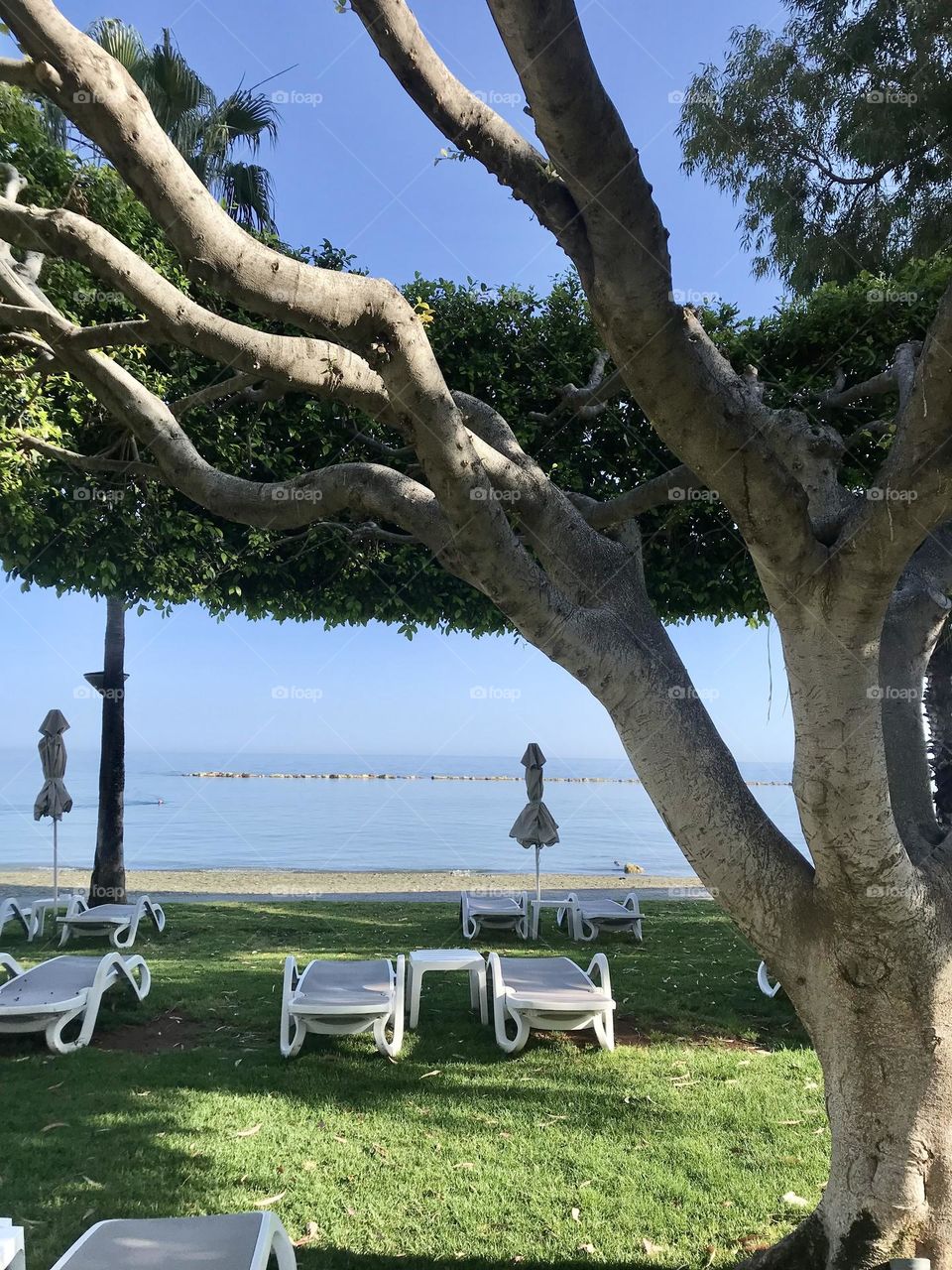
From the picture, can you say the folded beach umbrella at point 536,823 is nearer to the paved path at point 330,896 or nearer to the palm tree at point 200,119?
the paved path at point 330,896

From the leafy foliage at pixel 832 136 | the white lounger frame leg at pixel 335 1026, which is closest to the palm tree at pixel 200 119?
the leafy foliage at pixel 832 136

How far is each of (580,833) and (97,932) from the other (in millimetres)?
30208

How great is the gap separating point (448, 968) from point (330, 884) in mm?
12276

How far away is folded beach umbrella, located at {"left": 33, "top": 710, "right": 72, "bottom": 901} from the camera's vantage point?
1089cm

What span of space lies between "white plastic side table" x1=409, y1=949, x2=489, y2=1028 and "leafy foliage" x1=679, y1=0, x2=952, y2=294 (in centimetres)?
836

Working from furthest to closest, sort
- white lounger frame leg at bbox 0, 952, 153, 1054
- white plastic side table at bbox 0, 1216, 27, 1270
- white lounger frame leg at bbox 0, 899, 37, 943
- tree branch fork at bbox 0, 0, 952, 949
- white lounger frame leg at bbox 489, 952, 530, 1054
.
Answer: white lounger frame leg at bbox 0, 899, 37, 943, white lounger frame leg at bbox 489, 952, 530, 1054, white lounger frame leg at bbox 0, 952, 153, 1054, tree branch fork at bbox 0, 0, 952, 949, white plastic side table at bbox 0, 1216, 27, 1270

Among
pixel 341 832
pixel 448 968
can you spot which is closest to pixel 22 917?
pixel 448 968

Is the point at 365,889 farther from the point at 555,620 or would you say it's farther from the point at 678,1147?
the point at 555,620

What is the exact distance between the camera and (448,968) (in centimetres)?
701

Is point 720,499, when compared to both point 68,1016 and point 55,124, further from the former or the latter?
point 55,124

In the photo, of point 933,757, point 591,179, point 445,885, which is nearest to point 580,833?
point 445,885

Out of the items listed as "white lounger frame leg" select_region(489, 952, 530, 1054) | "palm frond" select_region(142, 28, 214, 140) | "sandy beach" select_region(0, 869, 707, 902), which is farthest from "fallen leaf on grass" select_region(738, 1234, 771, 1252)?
"palm frond" select_region(142, 28, 214, 140)

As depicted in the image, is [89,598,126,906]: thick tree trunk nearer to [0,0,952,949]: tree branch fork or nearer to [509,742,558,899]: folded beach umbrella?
[509,742,558,899]: folded beach umbrella

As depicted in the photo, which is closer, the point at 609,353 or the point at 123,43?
the point at 609,353
